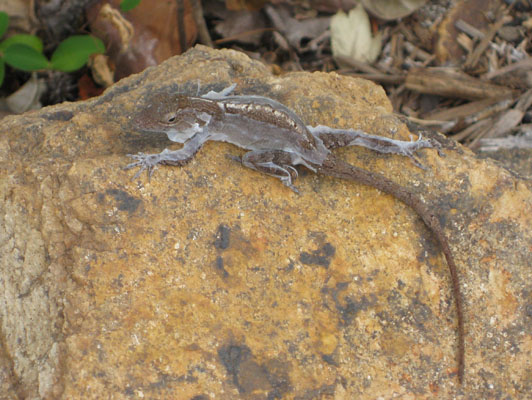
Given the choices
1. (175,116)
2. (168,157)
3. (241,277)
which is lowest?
(241,277)

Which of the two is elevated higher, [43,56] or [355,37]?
[43,56]

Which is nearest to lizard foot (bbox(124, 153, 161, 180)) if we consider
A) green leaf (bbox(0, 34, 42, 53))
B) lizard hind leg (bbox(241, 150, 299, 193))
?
lizard hind leg (bbox(241, 150, 299, 193))

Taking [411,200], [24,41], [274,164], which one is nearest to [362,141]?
[411,200]

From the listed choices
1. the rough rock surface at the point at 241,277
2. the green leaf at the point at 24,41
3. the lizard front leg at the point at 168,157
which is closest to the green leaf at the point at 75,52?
the green leaf at the point at 24,41

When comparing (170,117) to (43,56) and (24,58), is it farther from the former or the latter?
(24,58)

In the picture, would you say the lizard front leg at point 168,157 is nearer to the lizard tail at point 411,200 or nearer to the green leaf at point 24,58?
the lizard tail at point 411,200

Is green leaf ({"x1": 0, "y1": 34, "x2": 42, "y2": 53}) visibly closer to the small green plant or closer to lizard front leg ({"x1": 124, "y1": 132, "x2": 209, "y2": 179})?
the small green plant
